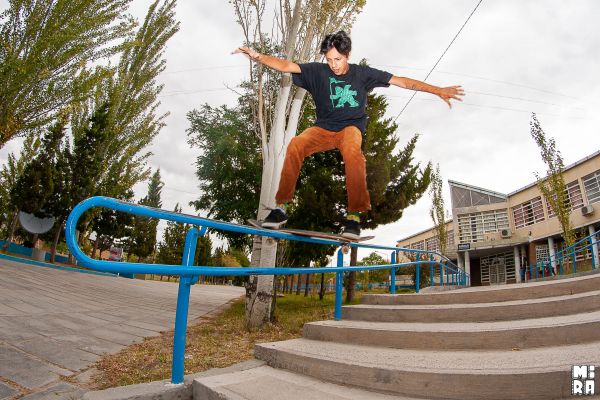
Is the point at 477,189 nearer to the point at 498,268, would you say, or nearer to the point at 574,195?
the point at 498,268

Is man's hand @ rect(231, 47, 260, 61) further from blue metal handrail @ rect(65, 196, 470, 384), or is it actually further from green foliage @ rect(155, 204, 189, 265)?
green foliage @ rect(155, 204, 189, 265)

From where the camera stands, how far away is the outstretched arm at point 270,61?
271 centimetres

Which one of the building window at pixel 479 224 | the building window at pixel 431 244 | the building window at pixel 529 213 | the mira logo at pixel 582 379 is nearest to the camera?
the mira logo at pixel 582 379

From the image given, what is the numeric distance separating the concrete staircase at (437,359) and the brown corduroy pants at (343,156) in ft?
4.03

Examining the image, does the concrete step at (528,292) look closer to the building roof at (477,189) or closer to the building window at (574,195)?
the building window at (574,195)

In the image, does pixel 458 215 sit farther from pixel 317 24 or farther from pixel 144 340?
pixel 144 340

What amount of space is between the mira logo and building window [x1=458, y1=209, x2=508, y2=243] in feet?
94.4

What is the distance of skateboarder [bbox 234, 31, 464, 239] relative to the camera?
2850 millimetres

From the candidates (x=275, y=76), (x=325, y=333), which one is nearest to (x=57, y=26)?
(x=275, y=76)

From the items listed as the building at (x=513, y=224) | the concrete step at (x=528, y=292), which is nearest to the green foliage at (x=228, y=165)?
the concrete step at (x=528, y=292)

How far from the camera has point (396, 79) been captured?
3092 millimetres

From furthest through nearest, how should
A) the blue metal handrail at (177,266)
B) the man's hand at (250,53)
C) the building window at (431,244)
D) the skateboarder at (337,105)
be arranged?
the building window at (431,244), the skateboarder at (337,105), the man's hand at (250,53), the blue metal handrail at (177,266)

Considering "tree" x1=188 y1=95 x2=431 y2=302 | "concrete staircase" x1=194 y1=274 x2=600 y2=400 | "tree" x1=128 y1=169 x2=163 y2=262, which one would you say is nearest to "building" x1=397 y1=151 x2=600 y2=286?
"tree" x1=188 y1=95 x2=431 y2=302

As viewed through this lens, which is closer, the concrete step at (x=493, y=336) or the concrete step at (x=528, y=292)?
the concrete step at (x=493, y=336)
